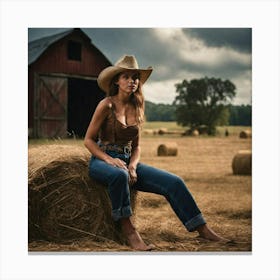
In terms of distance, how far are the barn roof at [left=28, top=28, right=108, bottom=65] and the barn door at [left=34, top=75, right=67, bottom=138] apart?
0.26 meters

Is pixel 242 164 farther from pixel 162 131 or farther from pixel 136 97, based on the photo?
pixel 136 97

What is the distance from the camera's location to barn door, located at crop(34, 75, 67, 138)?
422 cm

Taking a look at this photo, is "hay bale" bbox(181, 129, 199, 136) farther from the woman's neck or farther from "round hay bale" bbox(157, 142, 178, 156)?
"round hay bale" bbox(157, 142, 178, 156)

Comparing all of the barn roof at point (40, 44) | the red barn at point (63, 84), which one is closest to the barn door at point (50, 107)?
the red barn at point (63, 84)

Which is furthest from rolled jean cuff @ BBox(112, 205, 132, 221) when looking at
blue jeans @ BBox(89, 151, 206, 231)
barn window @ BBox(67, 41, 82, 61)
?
barn window @ BBox(67, 41, 82, 61)

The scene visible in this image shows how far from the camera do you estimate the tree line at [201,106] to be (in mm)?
4215

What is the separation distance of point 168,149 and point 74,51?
2427 millimetres

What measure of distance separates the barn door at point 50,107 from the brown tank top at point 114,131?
1150mm

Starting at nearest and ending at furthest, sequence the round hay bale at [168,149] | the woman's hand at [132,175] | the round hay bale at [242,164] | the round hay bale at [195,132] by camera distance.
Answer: the woman's hand at [132,175], the round hay bale at [195,132], the round hay bale at [242,164], the round hay bale at [168,149]

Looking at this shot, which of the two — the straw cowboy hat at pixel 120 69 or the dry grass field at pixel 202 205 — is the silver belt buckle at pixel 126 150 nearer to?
the dry grass field at pixel 202 205
